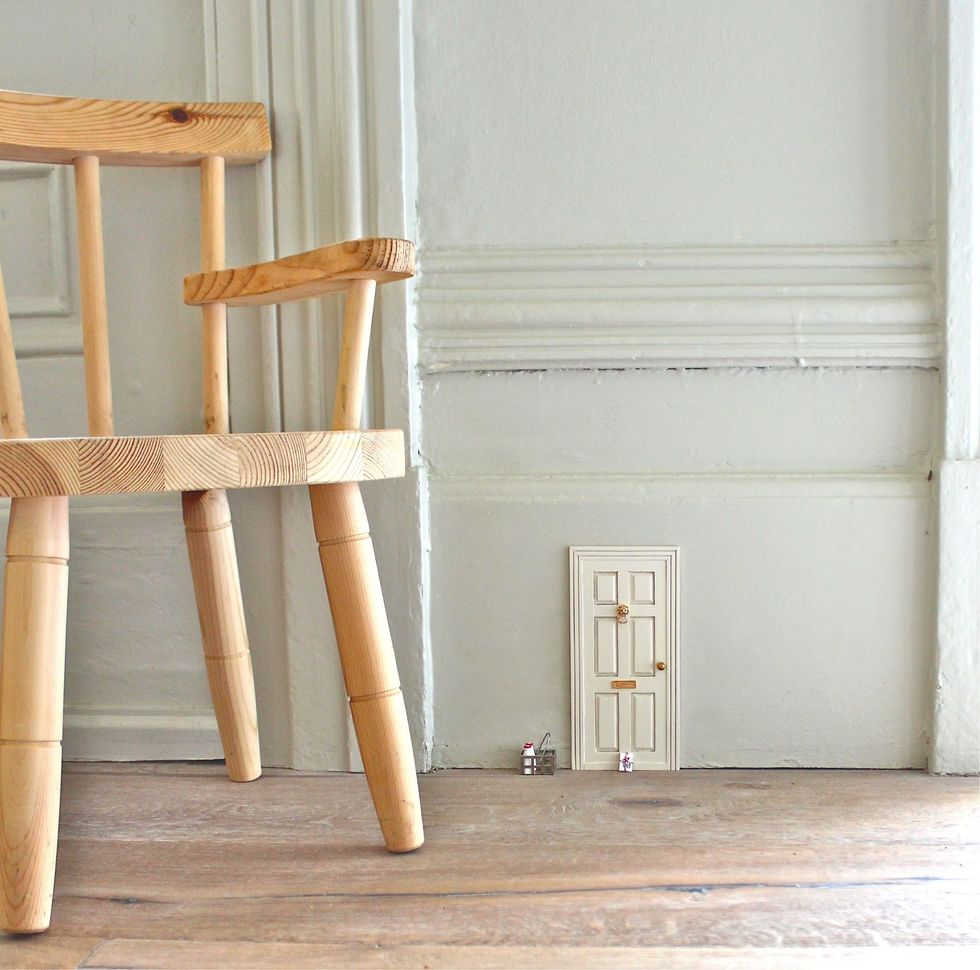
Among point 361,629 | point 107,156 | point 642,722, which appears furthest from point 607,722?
point 107,156

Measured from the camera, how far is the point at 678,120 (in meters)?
1.12

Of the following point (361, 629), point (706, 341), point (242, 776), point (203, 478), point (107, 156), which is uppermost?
point (107, 156)

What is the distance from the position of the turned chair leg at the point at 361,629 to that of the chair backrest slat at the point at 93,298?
0.32 m

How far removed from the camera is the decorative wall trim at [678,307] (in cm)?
112

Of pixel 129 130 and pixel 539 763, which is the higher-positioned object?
pixel 129 130

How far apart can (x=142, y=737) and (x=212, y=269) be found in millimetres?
572

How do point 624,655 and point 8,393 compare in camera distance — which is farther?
point 624,655

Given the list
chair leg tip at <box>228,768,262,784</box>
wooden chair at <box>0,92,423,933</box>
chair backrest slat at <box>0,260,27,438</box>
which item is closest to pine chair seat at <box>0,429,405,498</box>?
wooden chair at <box>0,92,423,933</box>

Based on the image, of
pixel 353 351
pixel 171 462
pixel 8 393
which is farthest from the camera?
pixel 8 393

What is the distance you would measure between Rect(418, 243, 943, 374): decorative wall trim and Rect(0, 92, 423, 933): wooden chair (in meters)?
0.22

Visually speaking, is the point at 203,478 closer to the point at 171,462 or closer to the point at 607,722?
the point at 171,462

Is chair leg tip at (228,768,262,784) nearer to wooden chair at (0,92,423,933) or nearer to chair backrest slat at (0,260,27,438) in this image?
wooden chair at (0,92,423,933)

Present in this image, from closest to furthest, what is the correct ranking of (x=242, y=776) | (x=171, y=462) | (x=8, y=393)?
1. (x=171, y=462)
2. (x=8, y=393)
3. (x=242, y=776)

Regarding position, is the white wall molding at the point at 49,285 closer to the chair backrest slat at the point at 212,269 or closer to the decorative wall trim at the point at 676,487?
the chair backrest slat at the point at 212,269
